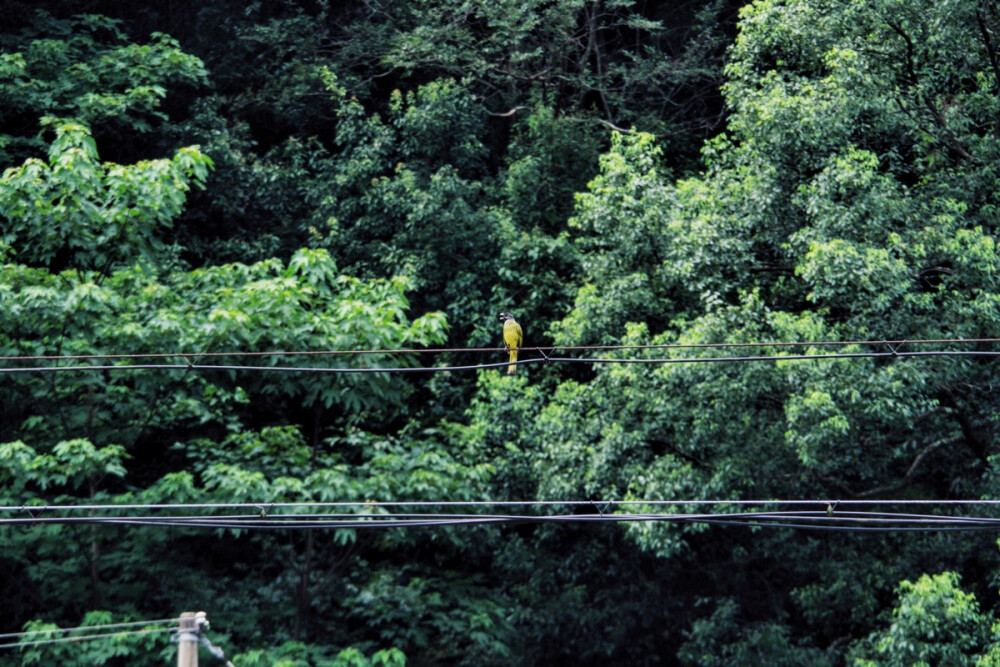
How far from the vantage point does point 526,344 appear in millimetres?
13102

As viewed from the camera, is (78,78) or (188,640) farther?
(78,78)

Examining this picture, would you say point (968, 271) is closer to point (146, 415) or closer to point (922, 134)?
point (922, 134)

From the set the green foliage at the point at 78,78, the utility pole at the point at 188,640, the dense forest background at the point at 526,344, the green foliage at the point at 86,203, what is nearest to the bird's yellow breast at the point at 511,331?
the dense forest background at the point at 526,344

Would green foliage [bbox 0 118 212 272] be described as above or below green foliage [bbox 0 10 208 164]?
below

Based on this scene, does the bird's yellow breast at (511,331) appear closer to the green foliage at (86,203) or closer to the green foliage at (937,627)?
the green foliage at (86,203)

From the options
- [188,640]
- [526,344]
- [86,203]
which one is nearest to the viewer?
[188,640]

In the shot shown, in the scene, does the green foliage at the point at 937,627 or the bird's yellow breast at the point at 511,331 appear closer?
the bird's yellow breast at the point at 511,331

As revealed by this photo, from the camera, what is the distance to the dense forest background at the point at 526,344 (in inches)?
368

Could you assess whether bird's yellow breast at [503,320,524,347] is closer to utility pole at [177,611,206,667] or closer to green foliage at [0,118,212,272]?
green foliage at [0,118,212,272]

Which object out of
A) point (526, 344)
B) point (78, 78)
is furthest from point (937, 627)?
point (78, 78)

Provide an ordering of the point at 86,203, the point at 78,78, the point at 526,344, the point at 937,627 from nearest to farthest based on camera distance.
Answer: the point at 86,203 < the point at 937,627 < the point at 78,78 < the point at 526,344

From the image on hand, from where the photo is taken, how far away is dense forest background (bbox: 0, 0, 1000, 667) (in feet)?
30.7

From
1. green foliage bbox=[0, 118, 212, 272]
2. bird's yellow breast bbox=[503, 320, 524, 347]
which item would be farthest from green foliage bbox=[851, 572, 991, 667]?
green foliage bbox=[0, 118, 212, 272]

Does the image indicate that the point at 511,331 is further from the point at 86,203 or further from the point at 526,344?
the point at 526,344
